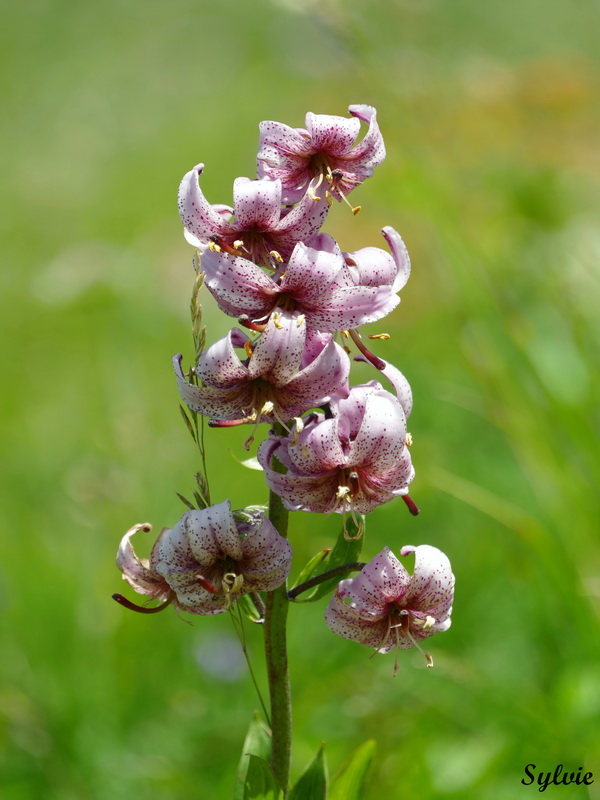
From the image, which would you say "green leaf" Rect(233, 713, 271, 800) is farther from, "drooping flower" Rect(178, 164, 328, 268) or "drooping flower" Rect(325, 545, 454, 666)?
"drooping flower" Rect(178, 164, 328, 268)

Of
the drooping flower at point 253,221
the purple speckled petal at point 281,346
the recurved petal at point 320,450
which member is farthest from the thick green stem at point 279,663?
the drooping flower at point 253,221

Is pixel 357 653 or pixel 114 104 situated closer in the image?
pixel 357 653

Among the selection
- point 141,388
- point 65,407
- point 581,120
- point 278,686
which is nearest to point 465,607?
point 278,686

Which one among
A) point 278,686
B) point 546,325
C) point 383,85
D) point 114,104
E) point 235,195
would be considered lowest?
point 114,104

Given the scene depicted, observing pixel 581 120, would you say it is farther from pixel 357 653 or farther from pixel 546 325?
pixel 357 653

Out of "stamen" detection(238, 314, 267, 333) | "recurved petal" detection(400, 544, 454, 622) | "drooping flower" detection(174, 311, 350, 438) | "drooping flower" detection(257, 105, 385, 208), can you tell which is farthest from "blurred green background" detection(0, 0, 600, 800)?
"drooping flower" detection(257, 105, 385, 208)

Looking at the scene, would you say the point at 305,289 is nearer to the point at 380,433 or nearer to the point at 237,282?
the point at 237,282

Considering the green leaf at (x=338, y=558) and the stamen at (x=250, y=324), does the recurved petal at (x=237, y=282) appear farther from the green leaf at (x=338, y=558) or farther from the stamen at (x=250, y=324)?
the green leaf at (x=338, y=558)
